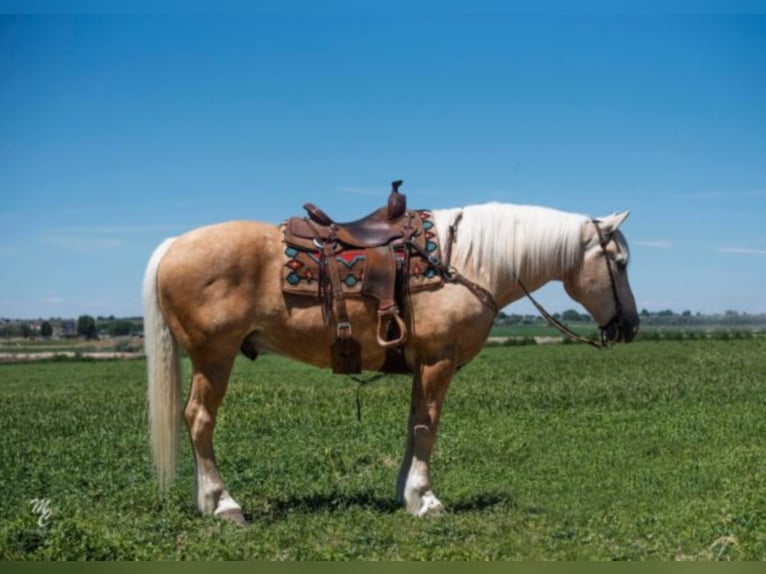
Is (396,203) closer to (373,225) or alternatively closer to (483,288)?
(373,225)

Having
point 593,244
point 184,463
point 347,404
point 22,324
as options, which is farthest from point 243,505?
point 22,324

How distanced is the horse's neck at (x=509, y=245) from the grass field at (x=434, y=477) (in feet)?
5.60

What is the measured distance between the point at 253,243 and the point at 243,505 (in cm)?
205

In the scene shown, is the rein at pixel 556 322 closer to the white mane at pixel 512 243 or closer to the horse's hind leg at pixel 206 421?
the white mane at pixel 512 243

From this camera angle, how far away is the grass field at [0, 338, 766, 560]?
16.7ft

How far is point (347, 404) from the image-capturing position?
11516mm

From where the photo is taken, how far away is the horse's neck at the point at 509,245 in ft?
19.6

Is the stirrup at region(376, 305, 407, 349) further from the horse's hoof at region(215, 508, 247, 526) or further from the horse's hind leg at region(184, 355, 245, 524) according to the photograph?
the horse's hoof at region(215, 508, 247, 526)

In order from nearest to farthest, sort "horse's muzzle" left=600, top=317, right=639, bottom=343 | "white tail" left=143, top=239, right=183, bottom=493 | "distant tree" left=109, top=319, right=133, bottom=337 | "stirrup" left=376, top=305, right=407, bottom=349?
"stirrup" left=376, top=305, right=407, bottom=349 → "white tail" left=143, top=239, right=183, bottom=493 → "horse's muzzle" left=600, top=317, right=639, bottom=343 → "distant tree" left=109, top=319, right=133, bottom=337

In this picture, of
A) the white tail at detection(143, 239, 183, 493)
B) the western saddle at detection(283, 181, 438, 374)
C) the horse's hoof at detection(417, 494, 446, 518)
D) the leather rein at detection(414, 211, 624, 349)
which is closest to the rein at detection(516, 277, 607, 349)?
the leather rein at detection(414, 211, 624, 349)

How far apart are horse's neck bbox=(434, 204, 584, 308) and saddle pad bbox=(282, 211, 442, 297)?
22 centimetres

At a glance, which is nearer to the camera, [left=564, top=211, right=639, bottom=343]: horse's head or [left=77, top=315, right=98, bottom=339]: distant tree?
[left=564, top=211, right=639, bottom=343]: horse's head

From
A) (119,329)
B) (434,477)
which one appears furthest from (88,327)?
(434,477)

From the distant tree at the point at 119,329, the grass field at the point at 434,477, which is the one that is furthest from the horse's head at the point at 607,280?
the distant tree at the point at 119,329
